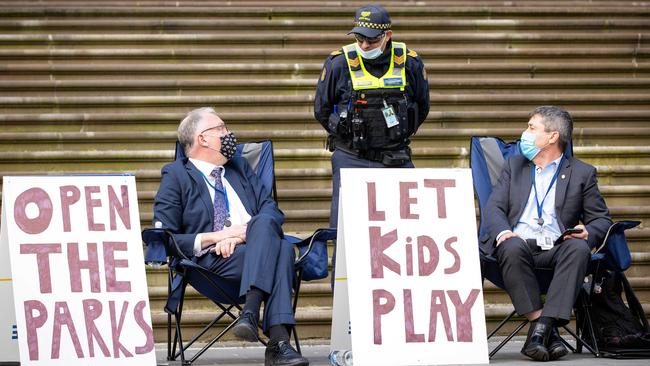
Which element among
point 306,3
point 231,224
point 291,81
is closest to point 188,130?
point 231,224

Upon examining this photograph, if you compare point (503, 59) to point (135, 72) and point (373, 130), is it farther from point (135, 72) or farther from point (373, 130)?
point (373, 130)

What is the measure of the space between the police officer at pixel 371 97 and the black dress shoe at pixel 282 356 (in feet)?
3.80

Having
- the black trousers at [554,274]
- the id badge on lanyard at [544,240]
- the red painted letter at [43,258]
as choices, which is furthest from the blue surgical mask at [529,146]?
the red painted letter at [43,258]

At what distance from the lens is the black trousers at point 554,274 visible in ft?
21.3

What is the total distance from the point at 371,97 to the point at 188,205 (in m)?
1.19

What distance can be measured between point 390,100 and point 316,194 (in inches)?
80.3

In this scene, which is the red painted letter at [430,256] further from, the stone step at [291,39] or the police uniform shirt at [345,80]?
the stone step at [291,39]

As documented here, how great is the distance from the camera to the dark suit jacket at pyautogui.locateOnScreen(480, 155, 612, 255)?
6.88m

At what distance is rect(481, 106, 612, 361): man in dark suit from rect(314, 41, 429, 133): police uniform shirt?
663 millimetres

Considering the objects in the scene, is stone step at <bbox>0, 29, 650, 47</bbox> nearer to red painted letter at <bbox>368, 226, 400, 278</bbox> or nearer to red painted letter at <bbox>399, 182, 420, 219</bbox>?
red painted letter at <bbox>399, 182, 420, 219</bbox>

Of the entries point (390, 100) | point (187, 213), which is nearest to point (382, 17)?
point (390, 100)

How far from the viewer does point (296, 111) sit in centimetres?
1022

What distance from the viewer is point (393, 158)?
23.1 feet

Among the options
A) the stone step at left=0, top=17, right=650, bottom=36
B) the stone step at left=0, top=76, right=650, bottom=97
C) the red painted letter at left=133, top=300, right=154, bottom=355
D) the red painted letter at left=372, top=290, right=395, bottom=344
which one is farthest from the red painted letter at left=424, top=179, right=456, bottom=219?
the stone step at left=0, top=17, right=650, bottom=36
